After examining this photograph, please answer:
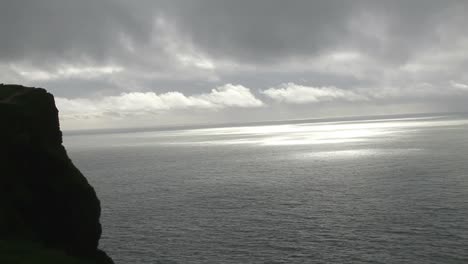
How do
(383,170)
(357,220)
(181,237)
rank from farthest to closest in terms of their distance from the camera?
(383,170) → (357,220) → (181,237)

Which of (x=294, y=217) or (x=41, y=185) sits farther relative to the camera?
(x=294, y=217)

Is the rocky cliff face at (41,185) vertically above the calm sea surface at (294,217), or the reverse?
the rocky cliff face at (41,185)

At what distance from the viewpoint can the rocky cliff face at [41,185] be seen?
44906 mm

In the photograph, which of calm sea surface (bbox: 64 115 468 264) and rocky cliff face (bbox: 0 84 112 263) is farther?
calm sea surface (bbox: 64 115 468 264)

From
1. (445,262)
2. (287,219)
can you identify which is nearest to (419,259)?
(445,262)

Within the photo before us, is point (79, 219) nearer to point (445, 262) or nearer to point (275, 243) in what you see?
point (275, 243)

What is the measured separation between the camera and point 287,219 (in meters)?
73.3

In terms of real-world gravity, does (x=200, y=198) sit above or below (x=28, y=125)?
below

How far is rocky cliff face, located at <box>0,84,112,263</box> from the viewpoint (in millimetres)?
44906

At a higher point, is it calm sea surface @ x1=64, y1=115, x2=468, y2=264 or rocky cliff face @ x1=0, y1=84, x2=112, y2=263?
rocky cliff face @ x1=0, y1=84, x2=112, y2=263

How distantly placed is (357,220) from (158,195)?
5622 cm

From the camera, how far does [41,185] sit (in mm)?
47812

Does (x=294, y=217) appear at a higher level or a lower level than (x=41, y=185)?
lower

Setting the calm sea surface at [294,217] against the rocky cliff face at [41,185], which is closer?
the rocky cliff face at [41,185]
